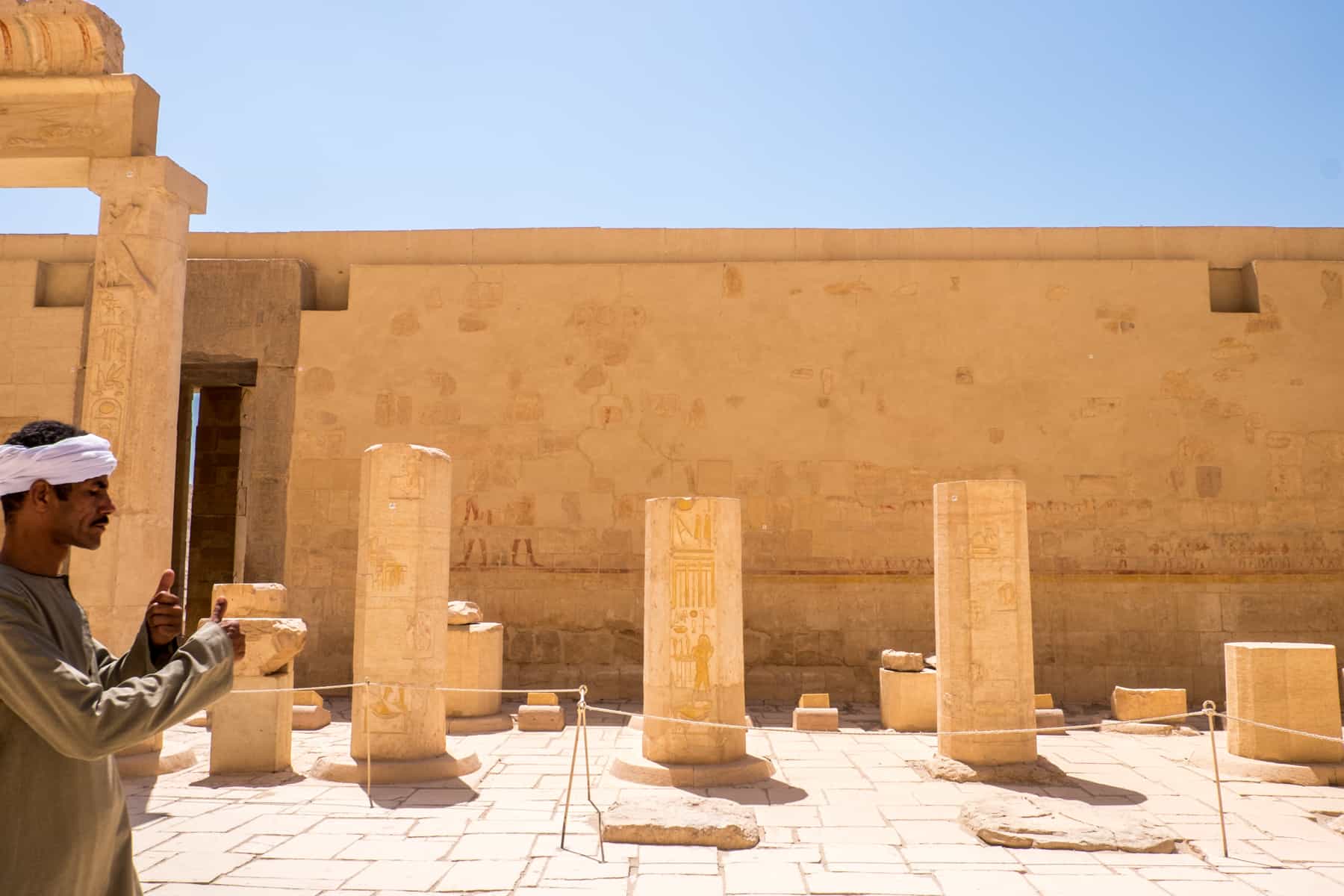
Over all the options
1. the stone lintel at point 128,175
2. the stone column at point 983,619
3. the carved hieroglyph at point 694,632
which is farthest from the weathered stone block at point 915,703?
the stone lintel at point 128,175

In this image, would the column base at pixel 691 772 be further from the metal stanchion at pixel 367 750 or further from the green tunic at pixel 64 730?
the green tunic at pixel 64 730

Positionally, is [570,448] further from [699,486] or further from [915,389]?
[915,389]

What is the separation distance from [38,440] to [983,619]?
23.7ft

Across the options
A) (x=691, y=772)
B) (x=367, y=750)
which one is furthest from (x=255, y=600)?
(x=691, y=772)

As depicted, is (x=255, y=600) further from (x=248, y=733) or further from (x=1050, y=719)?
(x=1050, y=719)

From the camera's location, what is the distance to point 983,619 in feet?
26.8

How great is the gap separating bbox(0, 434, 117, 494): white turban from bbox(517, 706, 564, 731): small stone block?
8165 mm

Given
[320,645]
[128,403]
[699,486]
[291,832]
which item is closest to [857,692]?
[699,486]

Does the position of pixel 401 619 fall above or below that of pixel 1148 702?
above

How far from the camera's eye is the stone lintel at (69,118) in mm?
7789

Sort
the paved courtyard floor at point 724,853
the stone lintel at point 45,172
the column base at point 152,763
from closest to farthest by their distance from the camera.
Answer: the paved courtyard floor at point 724,853
the column base at point 152,763
the stone lintel at point 45,172

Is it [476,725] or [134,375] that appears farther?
[476,725]

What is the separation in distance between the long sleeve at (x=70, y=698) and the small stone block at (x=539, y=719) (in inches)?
321

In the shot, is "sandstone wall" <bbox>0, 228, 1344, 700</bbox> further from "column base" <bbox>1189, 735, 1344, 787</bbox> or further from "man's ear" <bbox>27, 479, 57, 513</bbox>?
"man's ear" <bbox>27, 479, 57, 513</bbox>
